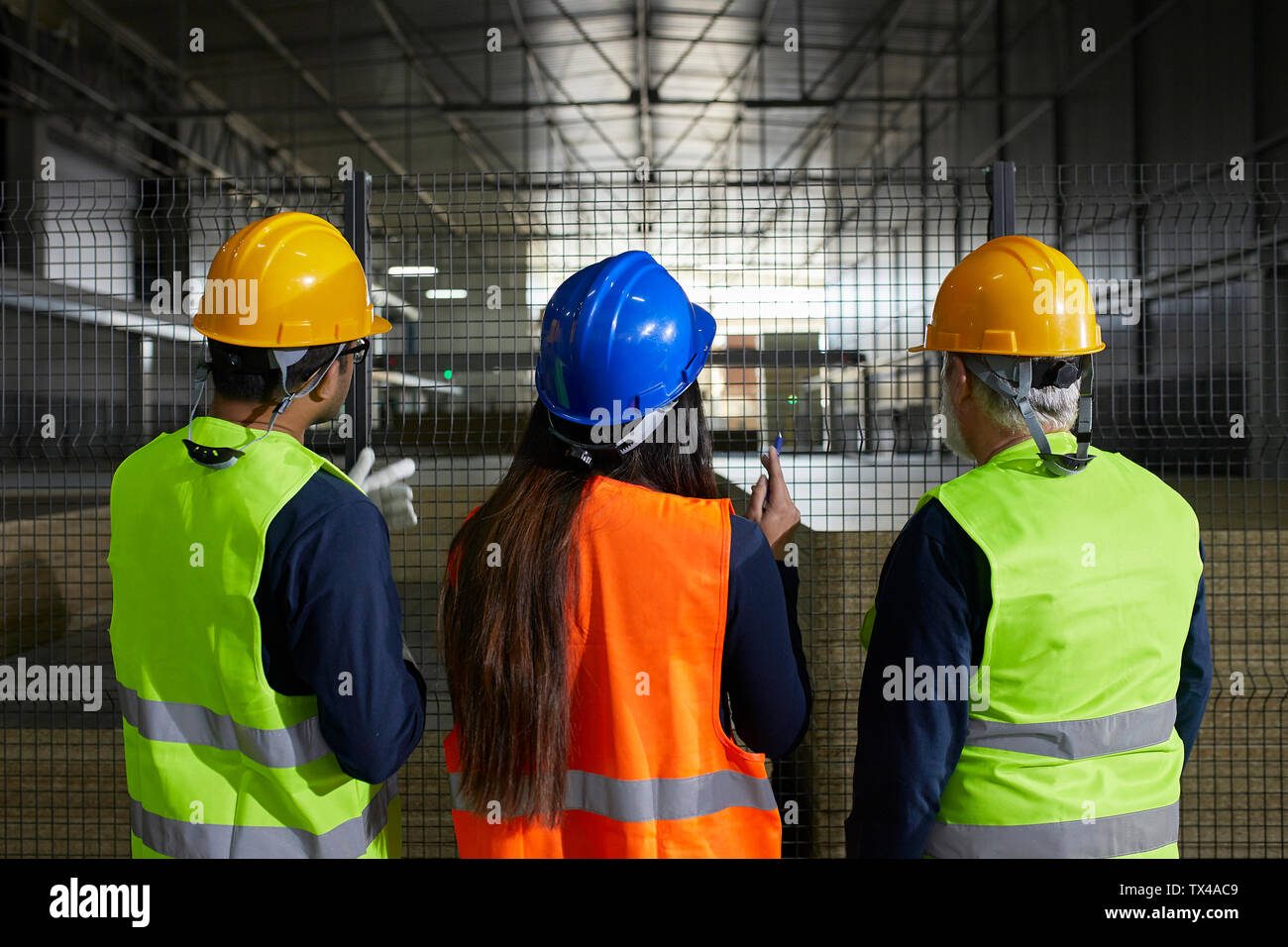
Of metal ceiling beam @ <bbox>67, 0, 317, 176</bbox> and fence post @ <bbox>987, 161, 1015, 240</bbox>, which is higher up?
metal ceiling beam @ <bbox>67, 0, 317, 176</bbox>

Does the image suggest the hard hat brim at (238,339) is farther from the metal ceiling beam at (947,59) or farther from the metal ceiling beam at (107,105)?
the metal ceiling beam at (947,59)

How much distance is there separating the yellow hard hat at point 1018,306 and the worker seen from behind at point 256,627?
1.33 metres

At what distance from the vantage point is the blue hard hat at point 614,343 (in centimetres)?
164

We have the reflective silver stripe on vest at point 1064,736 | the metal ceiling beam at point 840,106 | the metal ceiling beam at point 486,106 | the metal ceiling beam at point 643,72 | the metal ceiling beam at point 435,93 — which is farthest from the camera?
A: the metal ceiling beam at point 486,106

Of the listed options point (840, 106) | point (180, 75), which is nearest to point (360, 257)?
point (180, 75)

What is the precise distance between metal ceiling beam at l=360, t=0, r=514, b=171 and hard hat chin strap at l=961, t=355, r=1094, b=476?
10296 mm

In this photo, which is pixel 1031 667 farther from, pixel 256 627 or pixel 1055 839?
pixel 256 627

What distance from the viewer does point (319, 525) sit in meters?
1.61

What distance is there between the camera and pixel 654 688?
152 centimetres

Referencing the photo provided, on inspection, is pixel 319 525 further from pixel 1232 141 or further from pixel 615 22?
pixel 615 22

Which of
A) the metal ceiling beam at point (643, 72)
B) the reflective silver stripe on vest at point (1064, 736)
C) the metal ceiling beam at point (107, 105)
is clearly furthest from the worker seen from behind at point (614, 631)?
the metal ceiling beam at point (107, 105)

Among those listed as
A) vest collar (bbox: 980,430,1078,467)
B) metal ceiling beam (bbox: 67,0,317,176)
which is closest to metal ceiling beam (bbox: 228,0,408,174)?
metal ceiling beam (bbox: 67,0,317,176)

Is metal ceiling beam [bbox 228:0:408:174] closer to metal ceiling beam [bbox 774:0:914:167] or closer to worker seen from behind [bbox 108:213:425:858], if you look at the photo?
metal ceiling beam [bbox 774:0:914:167]

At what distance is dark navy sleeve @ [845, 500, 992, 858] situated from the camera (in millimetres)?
1586
